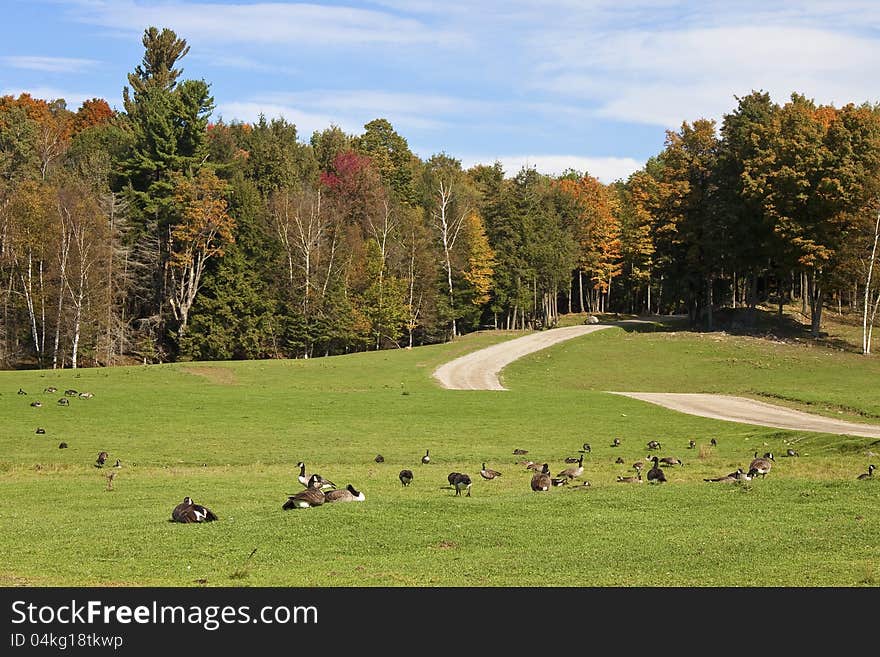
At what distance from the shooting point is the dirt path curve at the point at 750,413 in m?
37.0

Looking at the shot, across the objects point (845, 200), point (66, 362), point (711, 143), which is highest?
point (711, 143)

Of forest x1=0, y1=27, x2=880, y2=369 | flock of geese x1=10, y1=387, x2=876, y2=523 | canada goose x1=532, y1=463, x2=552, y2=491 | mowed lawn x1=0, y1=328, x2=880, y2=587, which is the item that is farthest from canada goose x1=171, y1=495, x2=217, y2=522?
forest x1=0, y1=27, x2=880, y2=369

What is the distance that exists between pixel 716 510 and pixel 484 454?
46.6ft

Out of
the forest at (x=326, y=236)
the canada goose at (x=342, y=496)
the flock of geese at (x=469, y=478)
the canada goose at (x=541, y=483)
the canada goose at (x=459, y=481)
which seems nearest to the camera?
the flock of geese at (x=469, y=478)

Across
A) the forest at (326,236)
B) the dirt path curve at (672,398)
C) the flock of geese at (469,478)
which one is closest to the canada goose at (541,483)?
the flock of geese at (469,478)

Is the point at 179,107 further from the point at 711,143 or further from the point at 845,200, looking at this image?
the point at 845,200

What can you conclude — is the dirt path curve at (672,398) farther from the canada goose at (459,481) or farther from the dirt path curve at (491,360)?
the canada goose at (459,481)

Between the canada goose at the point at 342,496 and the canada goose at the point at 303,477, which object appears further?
the canada goose at the point at 303,477

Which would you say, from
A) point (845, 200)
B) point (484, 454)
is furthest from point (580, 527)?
point (845, 200)

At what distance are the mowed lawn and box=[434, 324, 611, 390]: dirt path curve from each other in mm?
2304

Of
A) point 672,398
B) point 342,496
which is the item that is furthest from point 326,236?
point 342,496

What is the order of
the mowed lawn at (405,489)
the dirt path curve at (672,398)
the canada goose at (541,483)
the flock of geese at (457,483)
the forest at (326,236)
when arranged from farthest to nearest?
the forest at (326,236), the dirt path curve at (672,398), the canada goose at (541,483), the flock of geese at (457,483), the mowed lawn at (405,489)

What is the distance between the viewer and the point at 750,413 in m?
43.9

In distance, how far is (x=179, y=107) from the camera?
3322 inches
